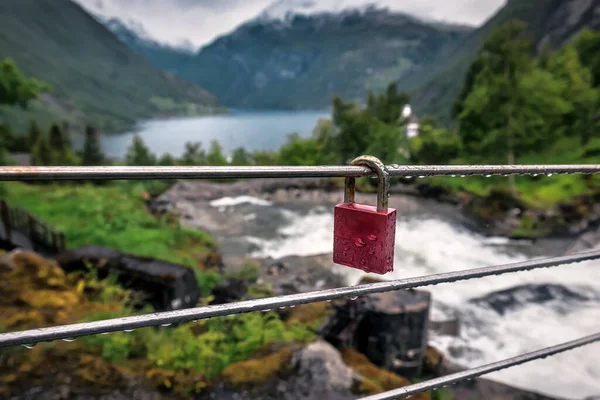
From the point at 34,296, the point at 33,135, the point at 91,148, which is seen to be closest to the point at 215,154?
the point at 91,148

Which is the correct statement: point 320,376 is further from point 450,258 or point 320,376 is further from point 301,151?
point 301,151

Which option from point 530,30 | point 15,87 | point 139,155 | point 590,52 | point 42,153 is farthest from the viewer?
point 530,30

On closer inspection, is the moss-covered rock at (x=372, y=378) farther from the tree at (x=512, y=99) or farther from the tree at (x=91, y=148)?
the tree at (x=91, y=148)

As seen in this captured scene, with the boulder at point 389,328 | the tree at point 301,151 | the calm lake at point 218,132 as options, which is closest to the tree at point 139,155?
the calm lake at point 218,132

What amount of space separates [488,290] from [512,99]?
16.8 meters

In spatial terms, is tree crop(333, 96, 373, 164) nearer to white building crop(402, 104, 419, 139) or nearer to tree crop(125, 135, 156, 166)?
white building crop(402, 104, 419, 139)

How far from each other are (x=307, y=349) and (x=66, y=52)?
623 feet

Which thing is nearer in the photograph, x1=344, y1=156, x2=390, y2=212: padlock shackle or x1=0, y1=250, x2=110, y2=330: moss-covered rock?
x1=344, y1=156, x2=390, y2=212: padlock shackle

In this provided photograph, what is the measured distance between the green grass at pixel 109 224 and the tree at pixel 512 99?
20532 millimetres

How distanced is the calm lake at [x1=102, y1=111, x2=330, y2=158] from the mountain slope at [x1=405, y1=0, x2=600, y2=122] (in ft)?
87.7

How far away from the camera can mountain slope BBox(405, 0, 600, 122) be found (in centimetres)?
5534

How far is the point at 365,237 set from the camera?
1091 millimetres

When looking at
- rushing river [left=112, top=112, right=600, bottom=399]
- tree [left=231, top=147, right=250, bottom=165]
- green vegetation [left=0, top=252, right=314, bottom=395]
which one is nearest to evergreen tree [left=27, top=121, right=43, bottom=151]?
tree [left=231, top=147, right=250, bottom=165]

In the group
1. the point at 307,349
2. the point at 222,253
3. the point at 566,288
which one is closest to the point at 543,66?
the point at 566,288
